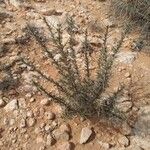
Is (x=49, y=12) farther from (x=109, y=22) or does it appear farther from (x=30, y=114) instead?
(x=30, y=114)

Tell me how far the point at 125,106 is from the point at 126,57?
0.66 metres

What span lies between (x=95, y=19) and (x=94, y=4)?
0.94ft

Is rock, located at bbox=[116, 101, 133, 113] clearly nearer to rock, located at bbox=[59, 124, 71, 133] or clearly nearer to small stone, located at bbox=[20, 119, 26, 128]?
rock, located at bbox=[59, 124, 71, 133]

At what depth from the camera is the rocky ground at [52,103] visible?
2.66 meters

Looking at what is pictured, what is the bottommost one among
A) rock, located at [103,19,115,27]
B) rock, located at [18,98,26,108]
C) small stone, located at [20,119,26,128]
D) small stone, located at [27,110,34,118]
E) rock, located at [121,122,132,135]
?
small stone, located at [20,119,26,128]

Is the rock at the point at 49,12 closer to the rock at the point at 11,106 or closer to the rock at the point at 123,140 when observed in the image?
the rock at the point at 11,106

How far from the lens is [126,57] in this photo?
339cm

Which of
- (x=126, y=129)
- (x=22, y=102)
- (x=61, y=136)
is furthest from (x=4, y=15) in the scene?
(x=126, y=129)

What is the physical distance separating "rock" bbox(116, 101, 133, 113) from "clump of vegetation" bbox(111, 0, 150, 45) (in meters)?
1.00

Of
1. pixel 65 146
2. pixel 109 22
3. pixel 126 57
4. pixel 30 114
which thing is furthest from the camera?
pixel 109 22

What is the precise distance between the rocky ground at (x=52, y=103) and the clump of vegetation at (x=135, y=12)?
0.14 meters

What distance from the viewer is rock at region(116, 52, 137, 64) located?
3.35m

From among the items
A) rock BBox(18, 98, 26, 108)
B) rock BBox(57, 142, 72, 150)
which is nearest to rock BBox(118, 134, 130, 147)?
rock BBox(57, 142, 72, 150)

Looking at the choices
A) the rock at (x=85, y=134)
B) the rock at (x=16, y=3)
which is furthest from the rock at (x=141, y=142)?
the rock at (x=16, y=3)
